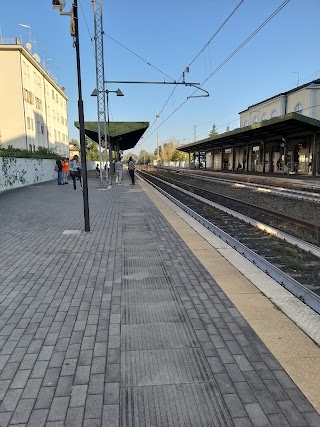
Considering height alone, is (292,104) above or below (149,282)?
above

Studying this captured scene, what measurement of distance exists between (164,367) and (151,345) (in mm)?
354

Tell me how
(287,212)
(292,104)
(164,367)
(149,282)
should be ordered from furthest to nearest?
(292,104) → (287,212) → (149,282) → (164,367)

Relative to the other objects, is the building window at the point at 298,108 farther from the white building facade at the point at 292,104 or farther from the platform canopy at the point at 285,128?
the platform canopy at the point at 285,128

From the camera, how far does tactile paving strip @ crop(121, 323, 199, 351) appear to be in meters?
3.05

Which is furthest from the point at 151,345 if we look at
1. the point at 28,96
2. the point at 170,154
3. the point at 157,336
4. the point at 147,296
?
the point at 170,154

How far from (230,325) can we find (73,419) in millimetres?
1717

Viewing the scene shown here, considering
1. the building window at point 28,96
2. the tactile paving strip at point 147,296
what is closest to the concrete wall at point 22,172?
the building window at point 28,96

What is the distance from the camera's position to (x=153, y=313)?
370 centimetres

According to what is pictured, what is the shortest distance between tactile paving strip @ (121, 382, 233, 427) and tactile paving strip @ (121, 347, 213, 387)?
8 centimetres

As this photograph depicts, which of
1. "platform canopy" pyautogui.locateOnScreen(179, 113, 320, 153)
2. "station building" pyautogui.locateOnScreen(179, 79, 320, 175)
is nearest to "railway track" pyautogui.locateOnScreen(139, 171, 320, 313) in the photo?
"platform canopy" pyautogui.locateOnScreen(179, 113, 320, 153)

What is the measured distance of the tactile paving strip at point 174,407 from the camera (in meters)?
2.17

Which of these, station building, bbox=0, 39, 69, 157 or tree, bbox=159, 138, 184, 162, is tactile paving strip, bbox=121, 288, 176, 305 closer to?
station building, bbox=0, 39, 69, 157

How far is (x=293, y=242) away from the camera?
286 inches

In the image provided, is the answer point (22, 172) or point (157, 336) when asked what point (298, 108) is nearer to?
point (22, 172)
